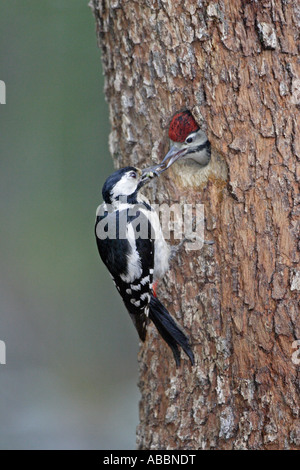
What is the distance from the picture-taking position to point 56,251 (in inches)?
249

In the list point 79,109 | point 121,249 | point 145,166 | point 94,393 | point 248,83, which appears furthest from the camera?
point 94,393

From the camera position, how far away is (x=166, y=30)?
2.68 m

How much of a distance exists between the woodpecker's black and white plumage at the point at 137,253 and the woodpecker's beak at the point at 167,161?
0.08ft

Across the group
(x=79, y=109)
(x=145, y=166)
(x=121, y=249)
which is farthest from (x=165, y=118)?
(x=79, y=109)

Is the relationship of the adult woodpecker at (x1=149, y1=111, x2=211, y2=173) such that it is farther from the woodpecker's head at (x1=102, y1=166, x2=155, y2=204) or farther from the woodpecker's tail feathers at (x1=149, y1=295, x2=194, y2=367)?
the woodpecker's tail feathers at (x1=149, y1=295, x2=194, y2=367)

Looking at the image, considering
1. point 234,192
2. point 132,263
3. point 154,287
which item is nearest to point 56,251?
point 154,287

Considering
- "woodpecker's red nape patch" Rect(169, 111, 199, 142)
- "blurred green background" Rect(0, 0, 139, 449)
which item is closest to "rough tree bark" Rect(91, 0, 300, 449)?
"woodpecker's red nape patch" Rect(169, 111, 199, 142)

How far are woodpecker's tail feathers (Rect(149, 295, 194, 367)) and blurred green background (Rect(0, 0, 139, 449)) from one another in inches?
117

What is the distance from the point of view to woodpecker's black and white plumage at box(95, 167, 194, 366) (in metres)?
2.75

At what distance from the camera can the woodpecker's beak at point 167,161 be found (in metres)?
2.74

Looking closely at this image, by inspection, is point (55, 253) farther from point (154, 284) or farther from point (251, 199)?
point (251, 199)

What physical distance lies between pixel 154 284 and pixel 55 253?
11.8 ft

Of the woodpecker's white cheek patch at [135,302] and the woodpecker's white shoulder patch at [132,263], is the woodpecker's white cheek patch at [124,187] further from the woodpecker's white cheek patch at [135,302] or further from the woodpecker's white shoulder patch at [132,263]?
the woodpecker's white cheek patch at [135,302]

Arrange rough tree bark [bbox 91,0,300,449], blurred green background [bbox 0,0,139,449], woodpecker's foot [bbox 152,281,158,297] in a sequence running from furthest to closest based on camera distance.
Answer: blurred green background [bbox 0,0,139,449], woodpecker's foot [bbox 152,281,158,297], rough tree bark [bbox 91,0,300,449]
